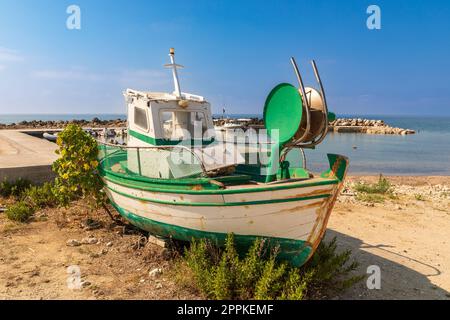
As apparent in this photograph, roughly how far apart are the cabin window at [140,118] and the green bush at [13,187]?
532 cm

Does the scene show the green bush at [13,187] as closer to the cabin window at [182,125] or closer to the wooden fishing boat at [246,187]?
the wooden fishing boat at [246,187]

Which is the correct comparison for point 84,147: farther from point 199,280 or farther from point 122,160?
point 199,280

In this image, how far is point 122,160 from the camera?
8.55 meters

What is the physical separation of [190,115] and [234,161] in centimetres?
233

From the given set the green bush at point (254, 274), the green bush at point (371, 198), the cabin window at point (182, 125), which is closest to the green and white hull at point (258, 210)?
the green bush at point (254, 274)

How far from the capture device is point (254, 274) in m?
5.41

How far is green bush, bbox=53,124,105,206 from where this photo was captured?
27.3 feet

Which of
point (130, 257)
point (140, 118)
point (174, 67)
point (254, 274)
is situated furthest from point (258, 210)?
point (174, 67)

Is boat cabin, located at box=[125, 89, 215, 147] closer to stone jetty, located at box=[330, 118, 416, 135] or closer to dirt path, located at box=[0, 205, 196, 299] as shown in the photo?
dirt path, located at box=[0, 205, 196, 299]

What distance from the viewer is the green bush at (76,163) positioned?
834 centimetres

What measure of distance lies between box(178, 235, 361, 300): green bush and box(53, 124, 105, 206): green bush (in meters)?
3.82

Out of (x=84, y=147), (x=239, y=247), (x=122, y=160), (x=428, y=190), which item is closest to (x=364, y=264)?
(x=239, y=247)

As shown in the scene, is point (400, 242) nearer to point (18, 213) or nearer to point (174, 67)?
point (174, 67)

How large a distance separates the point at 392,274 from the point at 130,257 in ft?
17.8
